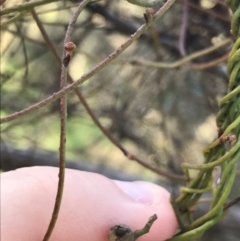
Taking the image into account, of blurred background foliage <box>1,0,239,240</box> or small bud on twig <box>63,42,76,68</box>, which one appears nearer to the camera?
small bud on twig <box>63,42,76,68</box>

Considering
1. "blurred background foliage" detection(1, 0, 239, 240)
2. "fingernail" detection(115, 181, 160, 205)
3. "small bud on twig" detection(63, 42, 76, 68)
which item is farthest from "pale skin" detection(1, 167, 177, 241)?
"blurred background foliage" detection(1, 0, 239, 240)

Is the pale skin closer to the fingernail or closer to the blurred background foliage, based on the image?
the fingernail

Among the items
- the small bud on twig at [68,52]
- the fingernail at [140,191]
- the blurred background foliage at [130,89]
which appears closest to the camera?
the small bud on twig at [68,52]

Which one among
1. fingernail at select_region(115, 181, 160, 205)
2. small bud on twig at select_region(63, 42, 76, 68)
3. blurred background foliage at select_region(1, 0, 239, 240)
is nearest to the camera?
small bud on twig at select_region(63, 42, 76, 68)

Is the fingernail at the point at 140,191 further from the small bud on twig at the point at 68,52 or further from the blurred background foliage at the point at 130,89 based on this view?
the blurred background foliage at the point at 130,89

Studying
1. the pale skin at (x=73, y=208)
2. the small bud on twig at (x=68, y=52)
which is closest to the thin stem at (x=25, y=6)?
the small bud on twig at (x=68, y=52)

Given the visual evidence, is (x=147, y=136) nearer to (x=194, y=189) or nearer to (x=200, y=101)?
(x=200, y=101)

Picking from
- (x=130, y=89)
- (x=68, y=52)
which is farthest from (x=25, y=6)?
(x=130, y=89)

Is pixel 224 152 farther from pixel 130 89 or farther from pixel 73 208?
pixel 130 89
